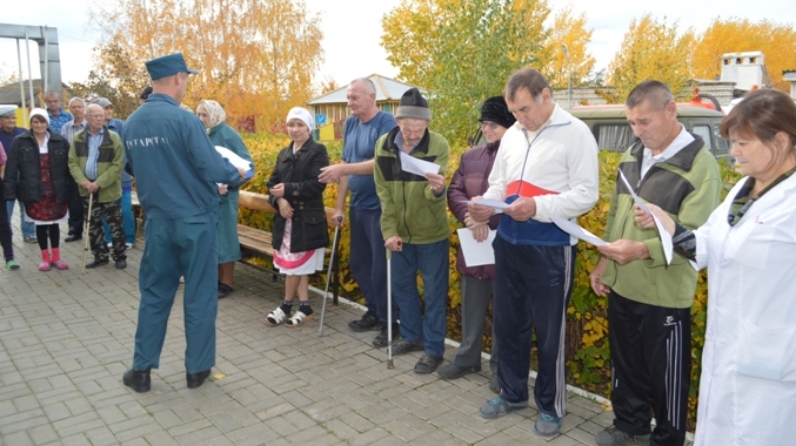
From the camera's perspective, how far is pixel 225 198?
6.45m

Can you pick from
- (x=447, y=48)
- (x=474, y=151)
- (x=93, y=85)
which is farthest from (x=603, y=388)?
(x=93, y=85)

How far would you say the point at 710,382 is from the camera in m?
2.49

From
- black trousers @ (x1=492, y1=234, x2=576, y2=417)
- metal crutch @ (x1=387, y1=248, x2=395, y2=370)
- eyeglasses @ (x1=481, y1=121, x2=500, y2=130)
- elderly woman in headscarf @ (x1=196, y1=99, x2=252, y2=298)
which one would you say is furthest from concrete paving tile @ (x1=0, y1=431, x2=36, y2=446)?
eyeglasses @ (x1=481, y1=121, x2=500, y2=130)

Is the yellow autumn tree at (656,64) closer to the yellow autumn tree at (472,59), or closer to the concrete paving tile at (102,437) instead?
the yellow autumn tree at (472,59)

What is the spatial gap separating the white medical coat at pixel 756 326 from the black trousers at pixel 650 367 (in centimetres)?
75

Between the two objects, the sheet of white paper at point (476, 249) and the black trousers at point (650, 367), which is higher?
the sheet of white paper at point (476, 249)

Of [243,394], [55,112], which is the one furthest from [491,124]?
[55,112]

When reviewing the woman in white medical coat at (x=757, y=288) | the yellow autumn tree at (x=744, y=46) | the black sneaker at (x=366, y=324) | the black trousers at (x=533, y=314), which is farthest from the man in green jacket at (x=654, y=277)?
the yellow autumn tree at (x=744, y=46)

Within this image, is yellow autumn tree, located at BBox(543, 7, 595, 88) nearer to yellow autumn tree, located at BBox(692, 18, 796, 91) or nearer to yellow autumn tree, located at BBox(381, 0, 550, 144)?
yellow autumn tree, located at BBox(692, 18, 796, 91)

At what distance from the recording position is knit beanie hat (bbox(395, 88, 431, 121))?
4398mm

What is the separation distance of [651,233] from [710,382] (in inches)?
35.4

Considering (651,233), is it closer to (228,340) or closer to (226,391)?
(226,391)

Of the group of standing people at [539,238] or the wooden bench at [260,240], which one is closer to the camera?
the group of standing people at [539,238]

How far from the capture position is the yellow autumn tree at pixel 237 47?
80.3 ft
